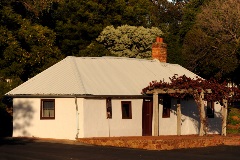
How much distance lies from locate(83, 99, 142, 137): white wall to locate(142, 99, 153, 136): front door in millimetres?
339

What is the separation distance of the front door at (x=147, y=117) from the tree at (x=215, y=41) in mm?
24840

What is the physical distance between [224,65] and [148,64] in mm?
21304

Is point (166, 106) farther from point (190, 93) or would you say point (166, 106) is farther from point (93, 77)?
point (93, 77)

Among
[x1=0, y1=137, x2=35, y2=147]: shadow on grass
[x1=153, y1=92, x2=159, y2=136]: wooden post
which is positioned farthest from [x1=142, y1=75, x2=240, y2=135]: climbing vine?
[x1=0, y1=137, x2=35, y2=147]: shadow on grass

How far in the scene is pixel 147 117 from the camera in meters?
34.8

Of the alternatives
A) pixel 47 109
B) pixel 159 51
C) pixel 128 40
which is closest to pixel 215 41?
pixel 128 40

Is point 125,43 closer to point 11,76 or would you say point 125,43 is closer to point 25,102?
point 11,76

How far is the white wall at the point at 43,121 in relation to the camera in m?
31.7

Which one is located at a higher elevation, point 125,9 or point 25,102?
point 125,9

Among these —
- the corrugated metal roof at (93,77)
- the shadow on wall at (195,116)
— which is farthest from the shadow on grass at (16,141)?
the shadow on wall at (195,116)

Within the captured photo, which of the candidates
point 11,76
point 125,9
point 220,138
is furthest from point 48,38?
point 220,138

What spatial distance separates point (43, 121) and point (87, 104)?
2868 millimetres

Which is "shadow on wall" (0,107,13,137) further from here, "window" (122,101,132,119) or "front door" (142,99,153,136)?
"front door" (142,99,153,136)

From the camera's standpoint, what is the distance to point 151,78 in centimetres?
3672
